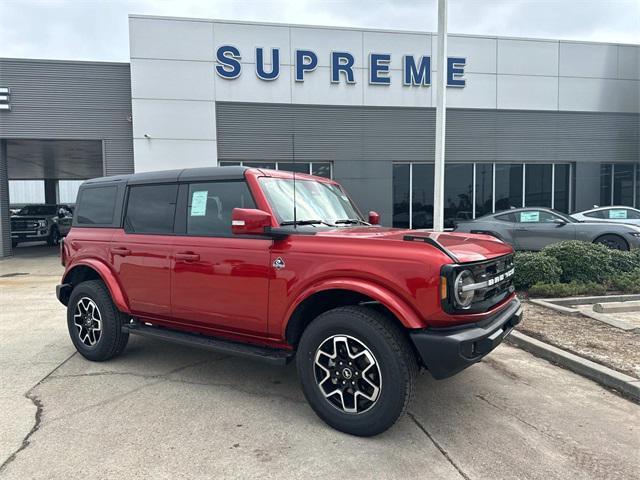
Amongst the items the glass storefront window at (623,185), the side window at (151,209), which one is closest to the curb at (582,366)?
the side window at (151,209)

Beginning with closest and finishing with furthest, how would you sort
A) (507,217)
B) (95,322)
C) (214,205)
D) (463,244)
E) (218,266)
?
(463,244), (218,266), (214,205), (95,322), (507,217)

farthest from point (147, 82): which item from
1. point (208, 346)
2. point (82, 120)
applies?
point (208, 346)

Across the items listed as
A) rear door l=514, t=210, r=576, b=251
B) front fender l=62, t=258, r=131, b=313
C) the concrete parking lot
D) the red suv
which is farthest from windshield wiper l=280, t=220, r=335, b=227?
rear door l=514, t=210, r=576, b=251

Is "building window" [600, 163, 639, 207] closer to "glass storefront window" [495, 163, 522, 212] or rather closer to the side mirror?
"glass storefront window" [495, 163, 522, 212]

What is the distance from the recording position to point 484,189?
1638 cm

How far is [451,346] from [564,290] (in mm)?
5420

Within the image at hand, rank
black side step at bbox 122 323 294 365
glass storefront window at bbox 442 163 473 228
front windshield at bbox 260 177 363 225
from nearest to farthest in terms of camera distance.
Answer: black side step at bbox 122 323 294 365
front windshield at bbox 260 177 363 225
glass storefront window at bbox 442 163 473 228

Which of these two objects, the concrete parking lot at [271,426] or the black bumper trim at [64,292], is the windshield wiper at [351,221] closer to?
the concrete parking lot at [271,426]

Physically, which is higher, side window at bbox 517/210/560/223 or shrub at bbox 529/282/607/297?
side window at bbox 517/210/560/223

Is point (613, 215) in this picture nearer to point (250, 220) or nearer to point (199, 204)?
point (199, 204)

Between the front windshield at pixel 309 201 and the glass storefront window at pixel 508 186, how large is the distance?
1335cm

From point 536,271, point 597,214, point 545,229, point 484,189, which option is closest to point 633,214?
point 597,214

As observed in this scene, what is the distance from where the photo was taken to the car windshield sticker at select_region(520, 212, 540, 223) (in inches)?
424

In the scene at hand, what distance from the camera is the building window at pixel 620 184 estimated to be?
676 inches
